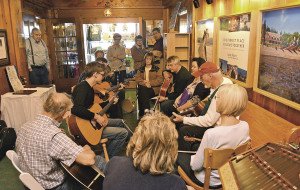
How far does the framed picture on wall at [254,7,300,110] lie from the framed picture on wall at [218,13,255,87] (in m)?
0.24

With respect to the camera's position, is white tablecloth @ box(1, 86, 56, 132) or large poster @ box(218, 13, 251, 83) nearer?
large poster @ box(218, 13, 251, 83)

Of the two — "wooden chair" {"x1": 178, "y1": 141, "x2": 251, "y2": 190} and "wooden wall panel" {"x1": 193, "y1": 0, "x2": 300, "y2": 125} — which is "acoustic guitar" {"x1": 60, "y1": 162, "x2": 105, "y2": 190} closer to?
"wooden chair" {"x1": 178, "y1": 141, "x2": 251, "y2": 190}

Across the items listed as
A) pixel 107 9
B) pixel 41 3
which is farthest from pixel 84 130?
pixel 107 9

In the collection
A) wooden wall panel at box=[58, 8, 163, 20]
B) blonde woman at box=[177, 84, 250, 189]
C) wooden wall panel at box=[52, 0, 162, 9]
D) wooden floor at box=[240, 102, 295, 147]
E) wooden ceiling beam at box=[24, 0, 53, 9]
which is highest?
wooden wall panel at box=[52, 0, 162, 9]

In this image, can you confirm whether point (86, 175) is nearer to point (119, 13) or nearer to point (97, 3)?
point (119, 13)

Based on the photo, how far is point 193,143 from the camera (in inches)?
112

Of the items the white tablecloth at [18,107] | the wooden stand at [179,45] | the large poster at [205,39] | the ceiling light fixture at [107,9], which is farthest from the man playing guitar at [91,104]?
the ceiling light fixture at [107,9]

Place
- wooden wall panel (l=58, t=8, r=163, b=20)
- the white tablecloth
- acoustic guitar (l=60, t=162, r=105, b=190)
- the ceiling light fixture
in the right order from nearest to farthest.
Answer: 1. acoustic guitar (l=60, t=162, r=105, b=190)
2. the white tablecloth
3. the ceiling light fixture
4. wooden wall panel (l=58, t=8, r=163, b=20)

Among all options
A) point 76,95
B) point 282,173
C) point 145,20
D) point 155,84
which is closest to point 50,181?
point 76,95

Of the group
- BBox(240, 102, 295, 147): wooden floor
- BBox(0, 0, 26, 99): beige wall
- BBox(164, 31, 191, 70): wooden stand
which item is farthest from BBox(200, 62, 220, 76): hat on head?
BBox(0, 0, 26, 99): beige wall

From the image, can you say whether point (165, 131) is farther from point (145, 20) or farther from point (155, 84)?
point (145, 20)

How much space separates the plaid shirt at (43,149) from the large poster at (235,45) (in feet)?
6.98

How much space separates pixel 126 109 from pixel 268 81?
315cm

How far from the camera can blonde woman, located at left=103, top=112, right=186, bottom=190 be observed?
1235 mm
